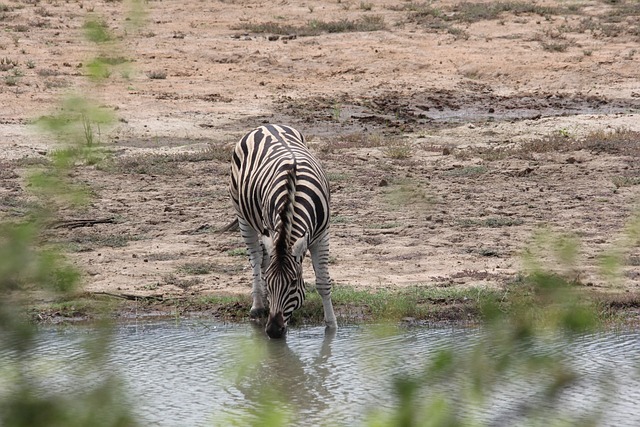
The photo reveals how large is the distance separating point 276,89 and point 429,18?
4.97m

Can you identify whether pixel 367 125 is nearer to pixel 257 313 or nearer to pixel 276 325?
pixel 257 313

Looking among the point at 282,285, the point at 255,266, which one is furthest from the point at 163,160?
the point at 282,285

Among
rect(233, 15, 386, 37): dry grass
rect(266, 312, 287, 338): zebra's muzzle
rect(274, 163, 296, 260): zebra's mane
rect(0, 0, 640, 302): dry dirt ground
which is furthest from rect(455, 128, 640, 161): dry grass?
rect(233, 15, 386, 37): dry grass

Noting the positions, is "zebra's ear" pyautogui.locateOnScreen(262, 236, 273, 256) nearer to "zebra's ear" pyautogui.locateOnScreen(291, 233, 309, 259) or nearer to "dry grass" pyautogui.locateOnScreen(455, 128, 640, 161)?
"zebra's ear" pyautogui.locateOnScreen(291, 233, 309, 259)

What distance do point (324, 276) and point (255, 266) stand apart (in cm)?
77

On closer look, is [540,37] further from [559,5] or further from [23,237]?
[23,237]

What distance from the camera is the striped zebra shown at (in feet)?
21.1

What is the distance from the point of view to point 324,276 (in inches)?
278

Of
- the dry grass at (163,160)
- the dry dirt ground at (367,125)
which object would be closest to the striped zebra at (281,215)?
the dry dirt ground at (367,125)

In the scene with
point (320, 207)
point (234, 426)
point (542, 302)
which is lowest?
point (320, 207)

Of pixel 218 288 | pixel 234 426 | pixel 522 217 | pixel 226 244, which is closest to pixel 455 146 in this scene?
pixel 522 217

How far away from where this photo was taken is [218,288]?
825 centimetres

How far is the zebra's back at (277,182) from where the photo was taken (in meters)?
6.78

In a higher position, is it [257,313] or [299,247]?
[299,247]
